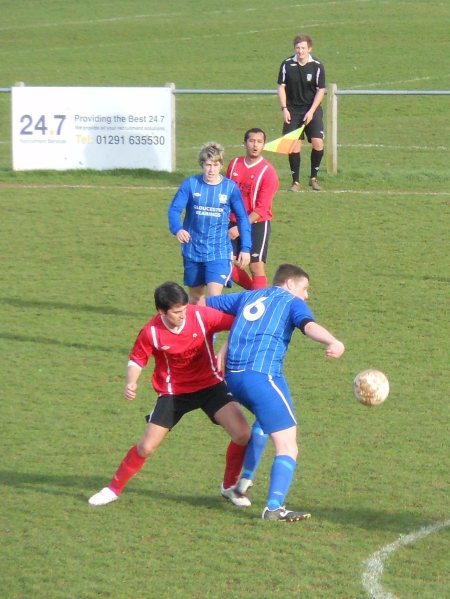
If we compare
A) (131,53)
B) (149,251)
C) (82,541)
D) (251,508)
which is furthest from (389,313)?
(131,53)

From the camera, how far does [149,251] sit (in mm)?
16734

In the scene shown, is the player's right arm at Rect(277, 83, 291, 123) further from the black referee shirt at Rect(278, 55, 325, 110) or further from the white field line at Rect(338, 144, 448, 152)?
the white field line at Rect(338, 144, 448, 152)

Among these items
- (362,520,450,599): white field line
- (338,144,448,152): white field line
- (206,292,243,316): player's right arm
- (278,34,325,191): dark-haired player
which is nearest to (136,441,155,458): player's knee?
(206,292,243,316): player's right arm

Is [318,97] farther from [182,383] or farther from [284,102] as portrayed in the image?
[182,383]

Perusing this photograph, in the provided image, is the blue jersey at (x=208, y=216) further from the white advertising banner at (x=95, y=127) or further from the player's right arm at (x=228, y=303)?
the white advertising banner at (x=95, y=127)

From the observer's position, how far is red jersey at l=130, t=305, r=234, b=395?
8.04 metres

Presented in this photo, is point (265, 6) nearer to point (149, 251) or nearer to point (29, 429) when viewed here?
point (149, 251)

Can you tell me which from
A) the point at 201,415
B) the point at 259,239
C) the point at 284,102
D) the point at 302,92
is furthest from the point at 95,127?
the point at 201,415

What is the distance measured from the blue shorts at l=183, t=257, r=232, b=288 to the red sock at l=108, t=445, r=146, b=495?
361 centimetres

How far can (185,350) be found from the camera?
807cm

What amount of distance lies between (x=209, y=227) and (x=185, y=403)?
3.65 metres

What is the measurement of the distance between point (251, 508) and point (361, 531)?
0.82m

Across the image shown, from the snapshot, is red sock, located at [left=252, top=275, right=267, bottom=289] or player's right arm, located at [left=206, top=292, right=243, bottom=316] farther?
red sock, located at [left=252, top=275, right=267, bottom=289]

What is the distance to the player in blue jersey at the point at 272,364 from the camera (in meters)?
7.92
